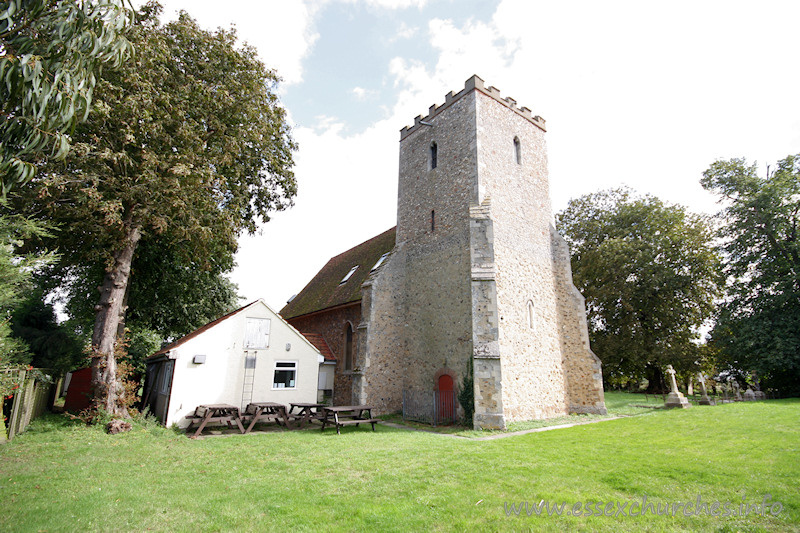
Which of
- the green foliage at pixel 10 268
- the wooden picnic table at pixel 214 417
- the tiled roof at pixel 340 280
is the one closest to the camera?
the green foliage at pixel 10 268

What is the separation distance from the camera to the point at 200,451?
9.49 m

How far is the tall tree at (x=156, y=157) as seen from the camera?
11023mm

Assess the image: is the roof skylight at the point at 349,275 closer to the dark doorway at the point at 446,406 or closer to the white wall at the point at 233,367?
the white wall at the point at 233,367

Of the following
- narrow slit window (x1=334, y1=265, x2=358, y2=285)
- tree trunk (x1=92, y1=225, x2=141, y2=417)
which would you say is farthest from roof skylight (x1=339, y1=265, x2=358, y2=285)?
tree trunk (x1=92, y1=225, x2=141, y2=417)

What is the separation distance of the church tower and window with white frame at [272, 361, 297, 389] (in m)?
2.70

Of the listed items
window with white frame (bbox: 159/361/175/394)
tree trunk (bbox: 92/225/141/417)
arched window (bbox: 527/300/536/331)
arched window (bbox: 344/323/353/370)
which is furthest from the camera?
arched window (bbox: 344/323/353/370)

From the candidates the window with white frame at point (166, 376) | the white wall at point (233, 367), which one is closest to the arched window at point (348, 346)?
the white wall at point (233, 367)

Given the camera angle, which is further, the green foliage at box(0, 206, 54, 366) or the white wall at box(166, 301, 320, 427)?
the white wall at box(166, 301, 320, 427)

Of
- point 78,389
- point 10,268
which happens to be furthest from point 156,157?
point 78,389

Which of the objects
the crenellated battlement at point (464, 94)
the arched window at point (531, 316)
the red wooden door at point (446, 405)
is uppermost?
the crenellated battlement at point (464, 94)

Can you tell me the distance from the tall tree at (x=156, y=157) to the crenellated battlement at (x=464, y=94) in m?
7.78

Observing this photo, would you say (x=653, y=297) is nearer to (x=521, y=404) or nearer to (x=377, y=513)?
(x=521, y=404)

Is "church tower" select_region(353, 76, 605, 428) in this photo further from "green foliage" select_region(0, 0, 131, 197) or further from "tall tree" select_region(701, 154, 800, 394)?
"green foliage" select_region(0, 0, 131, 197)

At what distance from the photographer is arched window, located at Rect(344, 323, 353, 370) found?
19.2m
